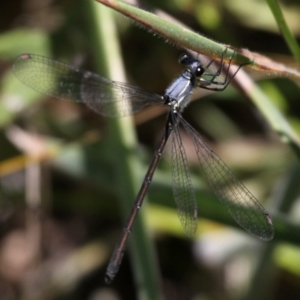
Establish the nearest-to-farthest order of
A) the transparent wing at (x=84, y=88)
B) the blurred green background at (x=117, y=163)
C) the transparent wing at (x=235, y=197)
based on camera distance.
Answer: the transparent wing at (x=235, y=197) < the transparent wing at (x=84, y=88) < the blurred green background at (x=117, y=163)

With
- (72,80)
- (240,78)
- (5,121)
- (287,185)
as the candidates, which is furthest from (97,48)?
(287,185)

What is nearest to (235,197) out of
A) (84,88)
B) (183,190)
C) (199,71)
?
(183,190)

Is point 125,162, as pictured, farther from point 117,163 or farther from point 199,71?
point 199,71

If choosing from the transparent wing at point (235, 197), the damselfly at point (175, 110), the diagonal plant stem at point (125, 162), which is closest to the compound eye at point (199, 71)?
the damselfly at point (175, 110)

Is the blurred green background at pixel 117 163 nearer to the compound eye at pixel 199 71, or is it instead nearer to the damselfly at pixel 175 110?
the damselfly at pixel 175 110

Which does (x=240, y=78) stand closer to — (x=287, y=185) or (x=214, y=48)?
(x=214, y=48)

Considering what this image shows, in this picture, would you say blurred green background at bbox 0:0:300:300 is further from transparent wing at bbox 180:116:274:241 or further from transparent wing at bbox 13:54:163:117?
transparent wing at bbox 180:116:274:241
